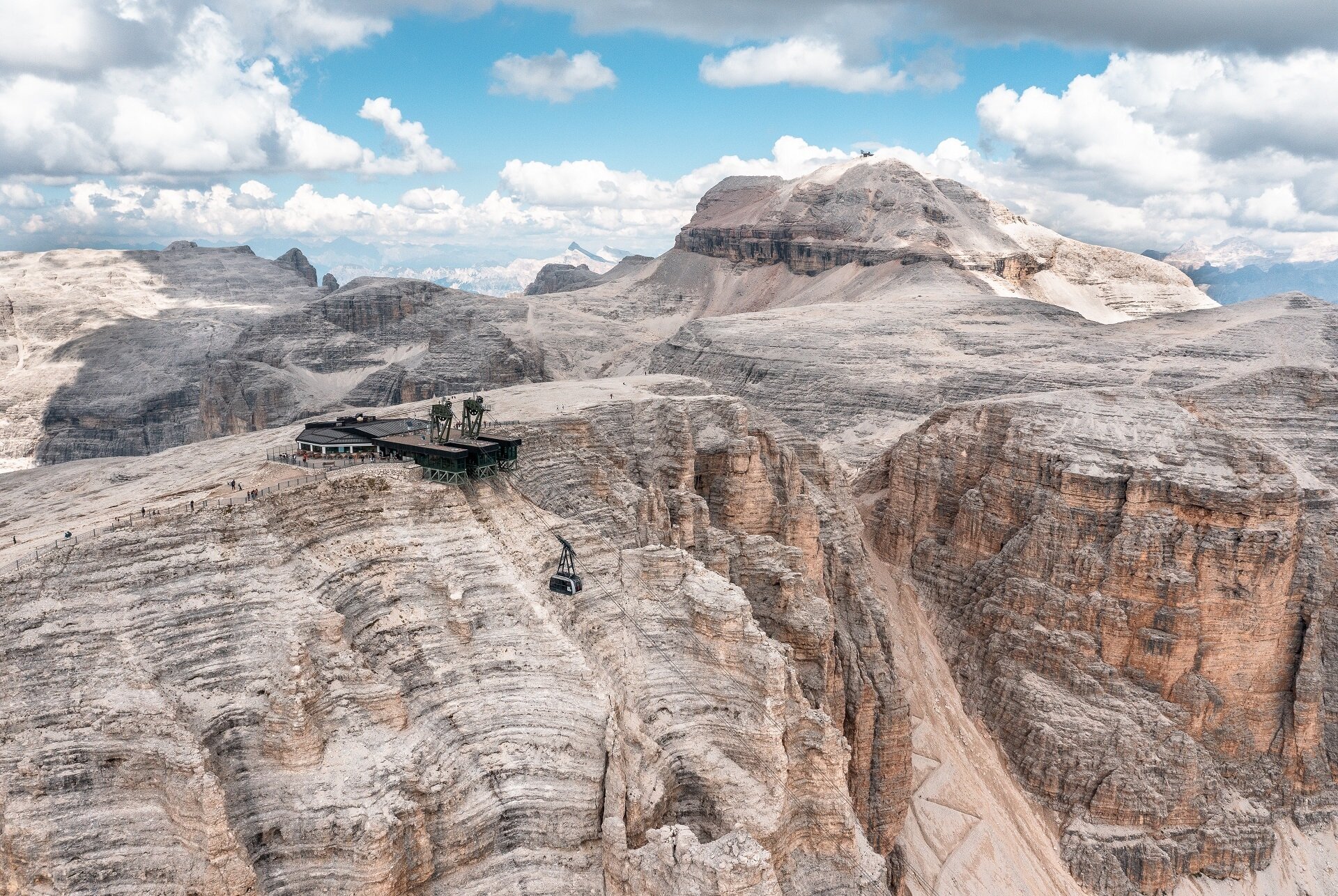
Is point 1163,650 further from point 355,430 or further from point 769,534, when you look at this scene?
point 355,430

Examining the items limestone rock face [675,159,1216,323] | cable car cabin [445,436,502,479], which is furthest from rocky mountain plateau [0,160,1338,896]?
limestone rock face [675,159,1216,323]

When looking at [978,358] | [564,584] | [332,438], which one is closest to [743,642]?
[564,584]

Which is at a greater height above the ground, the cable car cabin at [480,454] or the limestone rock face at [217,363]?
the cable car cabin at [480,454]

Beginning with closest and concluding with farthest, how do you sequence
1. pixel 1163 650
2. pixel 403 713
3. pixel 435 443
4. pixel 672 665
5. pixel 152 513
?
1. pixel 403 713
2. pixel 152 513
3. pixel 672 665
4. pixel 435 443
5. pixel 1163 650

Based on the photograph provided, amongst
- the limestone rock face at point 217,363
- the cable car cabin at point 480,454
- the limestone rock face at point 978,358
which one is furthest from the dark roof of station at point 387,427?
the limestone rock face at point 217,363

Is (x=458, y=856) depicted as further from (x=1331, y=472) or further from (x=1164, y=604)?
(x=1331, y=472)

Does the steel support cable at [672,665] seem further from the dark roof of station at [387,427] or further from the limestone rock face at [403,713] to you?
the dark roof of station at [387,427]

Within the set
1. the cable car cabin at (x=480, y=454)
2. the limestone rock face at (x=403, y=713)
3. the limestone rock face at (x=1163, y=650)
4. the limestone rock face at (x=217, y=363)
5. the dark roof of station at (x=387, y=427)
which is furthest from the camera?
the limestone rock face at (x=217, y=363)
